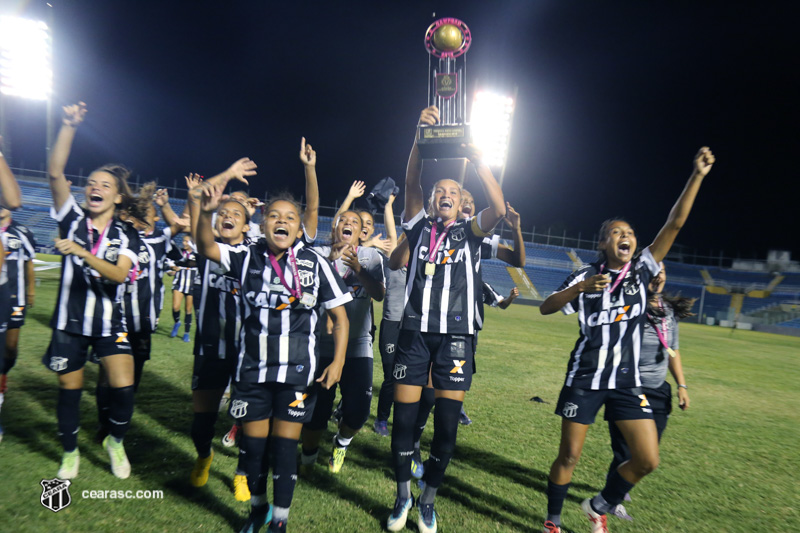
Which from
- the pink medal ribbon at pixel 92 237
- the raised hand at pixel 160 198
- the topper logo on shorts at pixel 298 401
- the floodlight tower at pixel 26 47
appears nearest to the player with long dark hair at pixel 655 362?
the topper logo on shorts at pixel 298 401

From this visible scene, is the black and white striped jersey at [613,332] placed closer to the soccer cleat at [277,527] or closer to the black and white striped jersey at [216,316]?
the soccer cleat at [277,527]

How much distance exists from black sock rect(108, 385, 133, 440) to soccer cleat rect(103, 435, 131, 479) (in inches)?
2.6

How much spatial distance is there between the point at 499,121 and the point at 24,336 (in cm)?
2575

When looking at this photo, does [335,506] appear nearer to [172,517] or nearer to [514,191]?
[172,517]

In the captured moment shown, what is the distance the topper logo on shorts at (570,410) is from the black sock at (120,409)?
3.15 meters

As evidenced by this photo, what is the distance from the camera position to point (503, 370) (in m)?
9.53

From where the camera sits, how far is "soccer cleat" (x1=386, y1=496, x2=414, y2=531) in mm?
3189

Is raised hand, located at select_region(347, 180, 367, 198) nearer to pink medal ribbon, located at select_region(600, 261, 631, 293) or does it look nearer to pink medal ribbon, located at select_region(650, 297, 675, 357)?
pink medal ribbon, located at select_region(600, 261, 631, 293)

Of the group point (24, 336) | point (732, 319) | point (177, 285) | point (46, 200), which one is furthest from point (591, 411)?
point (46, 200)

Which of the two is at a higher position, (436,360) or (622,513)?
(436,360)

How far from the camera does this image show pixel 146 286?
4.38m

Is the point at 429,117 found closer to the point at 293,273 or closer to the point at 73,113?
the point at 293,273

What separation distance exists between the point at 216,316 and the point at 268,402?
989mm

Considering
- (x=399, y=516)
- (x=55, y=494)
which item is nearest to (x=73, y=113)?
(x=55, y=494)
